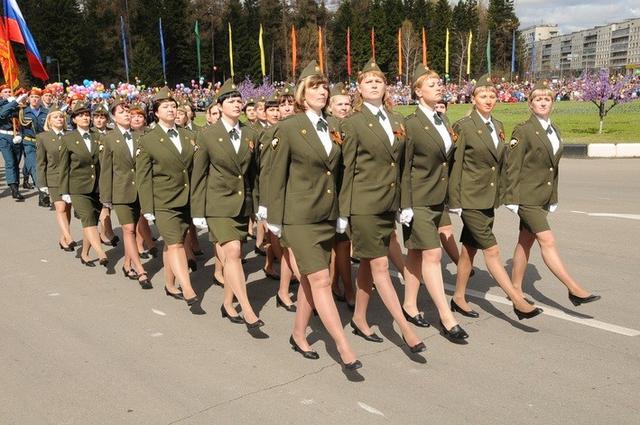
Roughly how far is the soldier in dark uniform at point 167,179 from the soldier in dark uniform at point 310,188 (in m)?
1.80

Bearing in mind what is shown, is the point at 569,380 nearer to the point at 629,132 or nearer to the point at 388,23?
the point at 629,132

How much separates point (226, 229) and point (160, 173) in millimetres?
1036

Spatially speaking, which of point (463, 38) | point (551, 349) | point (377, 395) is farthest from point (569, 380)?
point (463, 38)

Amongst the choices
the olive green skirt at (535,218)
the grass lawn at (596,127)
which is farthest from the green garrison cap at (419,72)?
the grass lawn at (596,127)

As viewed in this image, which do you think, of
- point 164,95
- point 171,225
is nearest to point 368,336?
point 171,225

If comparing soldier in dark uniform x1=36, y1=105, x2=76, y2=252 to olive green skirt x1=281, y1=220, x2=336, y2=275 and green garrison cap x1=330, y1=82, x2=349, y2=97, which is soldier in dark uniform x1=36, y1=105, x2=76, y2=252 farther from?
olive green skirt x1=281, y1=220, x2=336, y2=275

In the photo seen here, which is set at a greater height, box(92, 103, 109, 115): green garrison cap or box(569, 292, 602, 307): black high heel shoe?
box(92, 103, 109, 115): green garrison cap

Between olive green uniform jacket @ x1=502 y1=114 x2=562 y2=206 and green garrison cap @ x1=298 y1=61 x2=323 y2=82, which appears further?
olive green uniform jacket @ x1=502 y1=114 x2=562 y2=206

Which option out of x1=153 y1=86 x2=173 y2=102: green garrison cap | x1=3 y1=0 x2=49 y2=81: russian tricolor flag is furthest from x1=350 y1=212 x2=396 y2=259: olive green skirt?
x1=3 y1=0 x2=49 y2=81: russian tricolor flag

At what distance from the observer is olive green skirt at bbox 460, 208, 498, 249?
5226mm

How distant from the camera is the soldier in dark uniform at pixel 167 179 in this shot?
604 cm

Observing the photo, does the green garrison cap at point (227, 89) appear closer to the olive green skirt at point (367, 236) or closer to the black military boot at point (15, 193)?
the olive green skirt at point (367, 236)

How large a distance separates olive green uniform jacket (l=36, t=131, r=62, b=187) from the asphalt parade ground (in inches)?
80.4

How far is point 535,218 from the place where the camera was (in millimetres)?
5402
